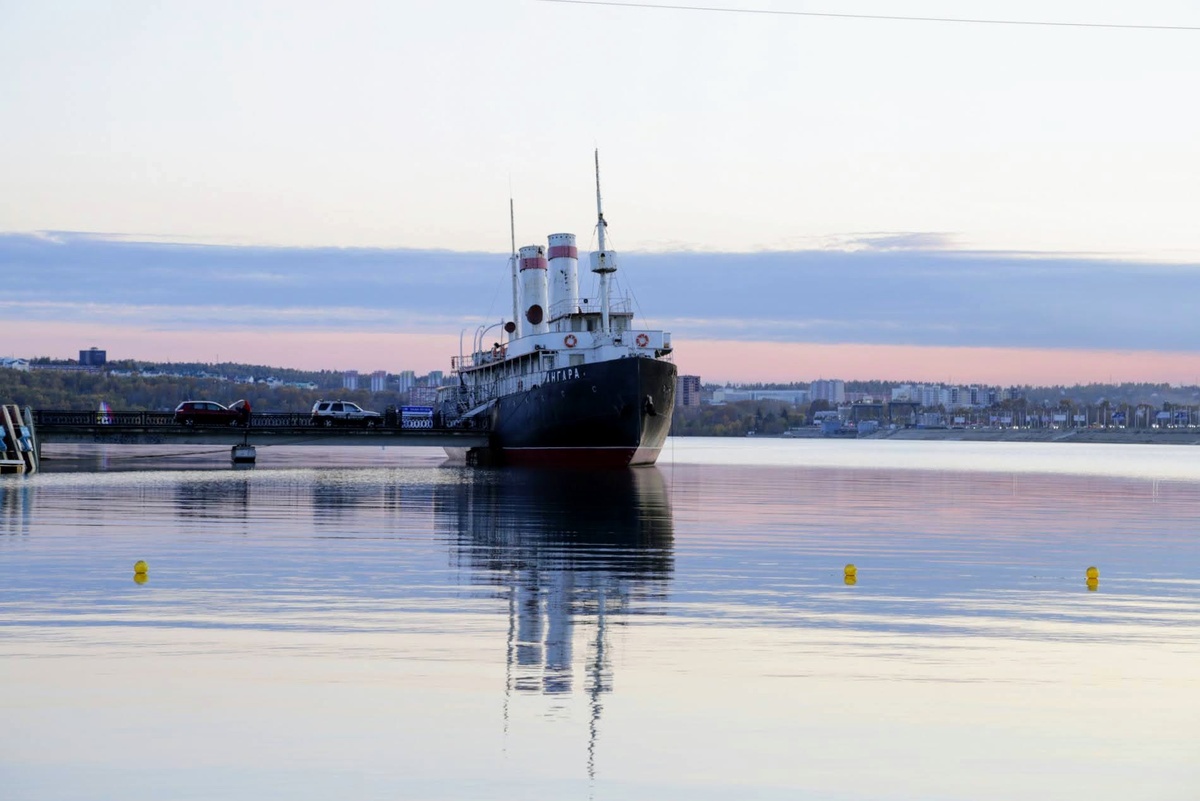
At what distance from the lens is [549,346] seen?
7812 centimetres

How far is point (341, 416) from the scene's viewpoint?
9519 centimetres

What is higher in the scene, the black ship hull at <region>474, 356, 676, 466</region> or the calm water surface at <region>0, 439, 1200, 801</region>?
the black ship hull at <region>474, 356, 676, 466</region>

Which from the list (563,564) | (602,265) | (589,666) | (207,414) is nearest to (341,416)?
(207,414)

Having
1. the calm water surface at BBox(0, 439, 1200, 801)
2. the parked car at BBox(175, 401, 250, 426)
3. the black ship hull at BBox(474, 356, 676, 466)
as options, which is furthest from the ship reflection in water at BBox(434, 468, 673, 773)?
the parked car at BBox(175, 401, 250, 426)

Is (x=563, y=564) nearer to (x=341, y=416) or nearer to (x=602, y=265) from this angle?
(x=602, y=265)

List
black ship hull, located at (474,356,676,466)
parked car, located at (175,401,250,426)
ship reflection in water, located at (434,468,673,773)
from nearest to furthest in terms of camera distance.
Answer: ship reflection in water, located at (434,468,673,773), black ship hull, located at (474,356,676,466), parked car, located at (175,401,250,426)

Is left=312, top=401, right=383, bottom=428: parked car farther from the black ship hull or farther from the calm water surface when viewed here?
the calm water surface

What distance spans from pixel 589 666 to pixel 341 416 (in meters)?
83.5

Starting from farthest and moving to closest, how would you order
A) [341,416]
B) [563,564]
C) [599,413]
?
[341,416] → [599,413] → [563,564]

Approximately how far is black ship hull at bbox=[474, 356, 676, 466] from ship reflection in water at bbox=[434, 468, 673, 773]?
20131mm

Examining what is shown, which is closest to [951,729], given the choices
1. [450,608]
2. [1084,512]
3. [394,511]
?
[450,608]

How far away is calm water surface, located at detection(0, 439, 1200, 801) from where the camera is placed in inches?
384

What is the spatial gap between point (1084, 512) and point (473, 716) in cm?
3610

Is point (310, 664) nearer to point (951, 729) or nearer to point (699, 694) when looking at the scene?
point (699, 694)
